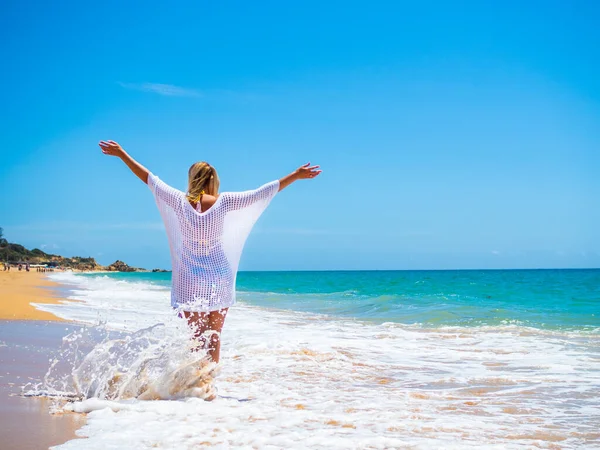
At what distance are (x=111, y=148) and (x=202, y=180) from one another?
79 centimetres

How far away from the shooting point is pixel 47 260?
120938 millimetres

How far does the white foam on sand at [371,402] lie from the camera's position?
3.65 metres

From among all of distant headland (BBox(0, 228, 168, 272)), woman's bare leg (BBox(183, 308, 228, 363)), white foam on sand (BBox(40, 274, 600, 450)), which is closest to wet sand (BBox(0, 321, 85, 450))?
white foam on sand (BBox(40, 274, 600, 450))

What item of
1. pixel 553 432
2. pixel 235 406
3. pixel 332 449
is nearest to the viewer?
pixel 332 449

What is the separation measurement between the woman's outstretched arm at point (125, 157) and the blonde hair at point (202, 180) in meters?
0.41

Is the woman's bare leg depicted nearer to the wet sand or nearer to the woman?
the woman

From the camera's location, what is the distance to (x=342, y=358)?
7285mm

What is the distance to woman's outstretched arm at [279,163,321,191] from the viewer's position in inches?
189

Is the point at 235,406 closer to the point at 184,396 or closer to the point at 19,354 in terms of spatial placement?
the point at 184,396

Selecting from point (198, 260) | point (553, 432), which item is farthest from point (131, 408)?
point (553, 432)

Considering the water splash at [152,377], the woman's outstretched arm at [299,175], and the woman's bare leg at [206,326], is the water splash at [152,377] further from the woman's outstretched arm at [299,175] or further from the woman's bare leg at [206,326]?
the woman's outstretched arm at [299,175]

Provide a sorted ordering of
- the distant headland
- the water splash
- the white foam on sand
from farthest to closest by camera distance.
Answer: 1. the distant headland
2. the water splash
3. the white foam on sand

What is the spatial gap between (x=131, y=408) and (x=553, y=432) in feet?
9.88

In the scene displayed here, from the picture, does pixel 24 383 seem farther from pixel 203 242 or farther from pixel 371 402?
pixel 371 402
